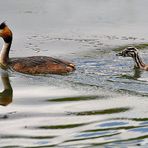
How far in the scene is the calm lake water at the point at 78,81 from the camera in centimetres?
1019

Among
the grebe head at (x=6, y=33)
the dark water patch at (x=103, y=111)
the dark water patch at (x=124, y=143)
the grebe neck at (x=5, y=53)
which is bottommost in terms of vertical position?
the grebe neck at (x=5, y=53)

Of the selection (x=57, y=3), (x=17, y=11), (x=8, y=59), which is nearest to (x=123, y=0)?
(x=57, y=3)

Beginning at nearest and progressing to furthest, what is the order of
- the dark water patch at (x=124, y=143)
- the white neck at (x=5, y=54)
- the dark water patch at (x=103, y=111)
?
the dark water patch at (x=124, y=143)
the dark water patch at (x=103, y=111)
the white neck at (x=5, y=54)

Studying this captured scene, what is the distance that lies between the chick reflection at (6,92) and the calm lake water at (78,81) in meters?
0.02

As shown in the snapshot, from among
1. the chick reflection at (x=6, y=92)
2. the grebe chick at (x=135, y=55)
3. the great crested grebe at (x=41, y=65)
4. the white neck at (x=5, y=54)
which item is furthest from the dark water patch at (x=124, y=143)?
the white neck at (x=5, y=54)

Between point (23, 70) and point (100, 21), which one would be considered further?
point (100, 21)

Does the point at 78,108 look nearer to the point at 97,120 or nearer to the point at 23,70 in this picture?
the point at 97,120

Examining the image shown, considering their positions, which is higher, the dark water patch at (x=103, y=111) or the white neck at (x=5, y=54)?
the dark water patch at (x=103, y=111)

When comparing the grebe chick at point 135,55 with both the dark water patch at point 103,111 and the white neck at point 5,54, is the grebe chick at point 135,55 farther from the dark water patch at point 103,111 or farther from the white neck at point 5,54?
the dark water patch at point 103,111

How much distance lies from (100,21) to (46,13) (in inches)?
64.4

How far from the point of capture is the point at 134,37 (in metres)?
17.2

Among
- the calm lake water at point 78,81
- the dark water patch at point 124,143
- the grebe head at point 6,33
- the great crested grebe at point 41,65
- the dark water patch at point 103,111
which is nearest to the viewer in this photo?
the dark water patch at point 124,143

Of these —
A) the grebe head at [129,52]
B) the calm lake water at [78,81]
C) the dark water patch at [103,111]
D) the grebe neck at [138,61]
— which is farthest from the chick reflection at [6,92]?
the grebe neck at [138,61]

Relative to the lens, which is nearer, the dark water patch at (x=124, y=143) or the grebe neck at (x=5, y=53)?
the dark water patch at (x=124, y=143)
